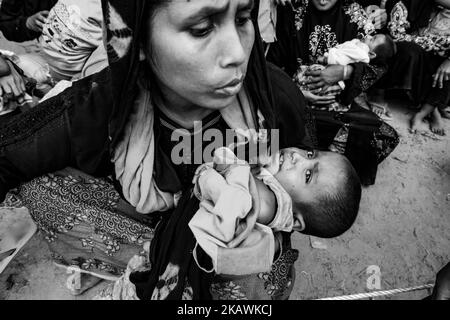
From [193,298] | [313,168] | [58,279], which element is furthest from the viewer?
[58,279]

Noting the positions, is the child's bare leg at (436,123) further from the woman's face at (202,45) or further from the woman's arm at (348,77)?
the woman's face at (202,45)

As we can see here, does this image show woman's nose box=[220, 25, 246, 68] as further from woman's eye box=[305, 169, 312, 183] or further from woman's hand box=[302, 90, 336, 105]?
woman's hand box=[302, 90, 336, 105]

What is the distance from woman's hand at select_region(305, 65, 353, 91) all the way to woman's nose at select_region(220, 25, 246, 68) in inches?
79.2

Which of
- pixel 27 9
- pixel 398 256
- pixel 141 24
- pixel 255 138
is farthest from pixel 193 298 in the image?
pixel 27 9

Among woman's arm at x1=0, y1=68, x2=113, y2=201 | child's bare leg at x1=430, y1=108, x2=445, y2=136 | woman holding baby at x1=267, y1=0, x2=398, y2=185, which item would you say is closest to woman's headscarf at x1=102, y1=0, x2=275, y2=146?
woman's arm at x1=0, y1=68, x2=113, y2=201

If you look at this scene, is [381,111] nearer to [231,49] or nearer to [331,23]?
[331,23]

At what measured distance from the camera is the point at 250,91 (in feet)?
5.06

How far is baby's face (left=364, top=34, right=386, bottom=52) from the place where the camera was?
10.5 ft

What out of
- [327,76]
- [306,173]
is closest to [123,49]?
[306,173]

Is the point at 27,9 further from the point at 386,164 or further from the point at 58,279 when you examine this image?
the point at 386,164

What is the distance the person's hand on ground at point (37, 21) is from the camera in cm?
280

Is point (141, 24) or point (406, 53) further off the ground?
point (141, 24)
